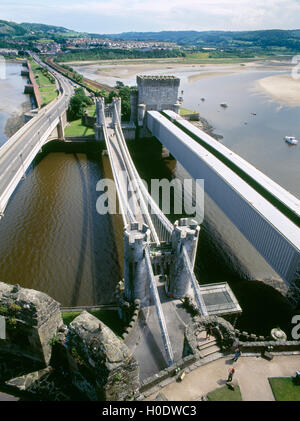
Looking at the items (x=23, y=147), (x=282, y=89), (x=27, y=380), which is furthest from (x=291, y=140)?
(x=282, y=89)

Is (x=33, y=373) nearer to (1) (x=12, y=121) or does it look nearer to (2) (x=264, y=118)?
(1) (x=12, y=121)

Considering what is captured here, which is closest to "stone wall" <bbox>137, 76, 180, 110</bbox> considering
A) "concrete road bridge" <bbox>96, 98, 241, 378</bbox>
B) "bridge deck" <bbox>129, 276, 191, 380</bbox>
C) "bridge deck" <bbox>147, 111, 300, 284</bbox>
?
"bridge deck" <bbox>147, 111, 300, 284</bbox>

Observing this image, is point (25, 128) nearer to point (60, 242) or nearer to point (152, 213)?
point (60, 242)

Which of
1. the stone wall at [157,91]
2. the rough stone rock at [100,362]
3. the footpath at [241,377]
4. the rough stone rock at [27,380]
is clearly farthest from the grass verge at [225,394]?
the stone wall at [157,91]

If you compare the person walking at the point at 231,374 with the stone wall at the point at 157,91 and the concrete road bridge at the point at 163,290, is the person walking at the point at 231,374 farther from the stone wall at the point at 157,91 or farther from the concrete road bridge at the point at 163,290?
the stone wall at the point at 157,91

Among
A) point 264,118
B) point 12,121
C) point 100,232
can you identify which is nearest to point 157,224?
point 100,232
